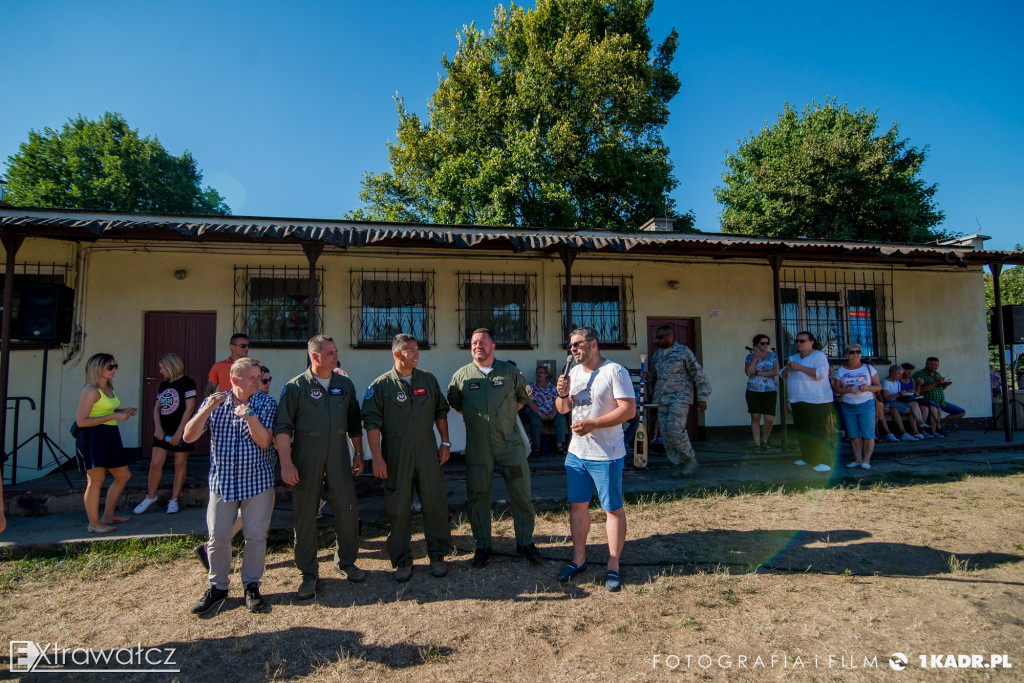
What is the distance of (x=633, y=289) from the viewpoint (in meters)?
9.26

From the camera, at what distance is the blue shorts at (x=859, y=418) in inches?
273

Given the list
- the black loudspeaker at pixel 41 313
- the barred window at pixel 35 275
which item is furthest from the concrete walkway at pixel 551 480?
the barred window at pixel 35 275

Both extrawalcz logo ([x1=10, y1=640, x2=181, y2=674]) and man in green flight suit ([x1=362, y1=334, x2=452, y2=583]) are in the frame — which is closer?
extrawalcz logo ([x1=10, y1=640, x2=181, y2=674])

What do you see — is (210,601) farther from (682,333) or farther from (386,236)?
(682,333)

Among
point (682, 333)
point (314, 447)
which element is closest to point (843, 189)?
point (682, 333)

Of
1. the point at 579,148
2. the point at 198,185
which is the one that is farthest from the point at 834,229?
the point at 198,185

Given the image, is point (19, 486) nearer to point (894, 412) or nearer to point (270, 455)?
point (270, 455)

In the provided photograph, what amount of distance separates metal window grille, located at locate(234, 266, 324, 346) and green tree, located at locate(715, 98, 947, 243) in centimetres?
1674

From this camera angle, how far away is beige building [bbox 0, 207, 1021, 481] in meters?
7.14

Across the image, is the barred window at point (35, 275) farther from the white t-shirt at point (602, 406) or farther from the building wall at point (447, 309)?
the white t-shirt at point (602, 406)

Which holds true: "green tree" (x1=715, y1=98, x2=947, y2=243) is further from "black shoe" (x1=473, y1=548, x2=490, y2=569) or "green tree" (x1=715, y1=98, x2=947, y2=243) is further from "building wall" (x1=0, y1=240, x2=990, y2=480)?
"black shoe" (x1=473, y1=548, x2=490, y2=569)

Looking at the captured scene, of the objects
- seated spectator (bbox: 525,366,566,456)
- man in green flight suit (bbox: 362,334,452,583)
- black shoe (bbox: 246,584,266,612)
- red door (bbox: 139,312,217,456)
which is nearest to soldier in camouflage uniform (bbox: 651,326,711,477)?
seated spectator (bbox: 525,366,566,456)

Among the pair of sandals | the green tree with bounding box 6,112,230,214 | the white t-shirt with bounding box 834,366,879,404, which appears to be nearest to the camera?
the pair of sandals

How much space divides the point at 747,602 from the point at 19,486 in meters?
7.46
